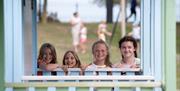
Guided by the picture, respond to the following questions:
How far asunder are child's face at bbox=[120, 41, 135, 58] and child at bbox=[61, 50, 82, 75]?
20.3 inches

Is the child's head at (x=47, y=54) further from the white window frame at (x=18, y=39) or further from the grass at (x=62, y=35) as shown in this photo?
the grass at (x=62, y=35)

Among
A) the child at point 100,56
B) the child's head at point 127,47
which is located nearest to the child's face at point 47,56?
the child at point 100,56

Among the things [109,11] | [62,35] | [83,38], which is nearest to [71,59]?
[83,38]

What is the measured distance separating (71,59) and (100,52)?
0.32 metres

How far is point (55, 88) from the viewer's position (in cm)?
493

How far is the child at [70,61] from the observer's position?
6.20 meters

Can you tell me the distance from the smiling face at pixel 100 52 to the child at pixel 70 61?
0.75ft

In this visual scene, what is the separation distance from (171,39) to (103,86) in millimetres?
678

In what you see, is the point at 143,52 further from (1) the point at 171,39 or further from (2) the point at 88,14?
(2) the point at 88,14

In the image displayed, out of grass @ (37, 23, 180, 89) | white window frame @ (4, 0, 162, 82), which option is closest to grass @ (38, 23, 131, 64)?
grass @ (37, 23, 180, 89)

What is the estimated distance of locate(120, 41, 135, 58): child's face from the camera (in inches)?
238

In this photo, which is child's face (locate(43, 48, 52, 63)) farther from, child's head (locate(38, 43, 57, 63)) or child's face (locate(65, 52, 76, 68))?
child's face (locate(65, 52, 76, 68))

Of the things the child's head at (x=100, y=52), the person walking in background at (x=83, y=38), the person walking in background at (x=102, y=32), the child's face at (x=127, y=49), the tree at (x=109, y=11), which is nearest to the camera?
the child's face at (x=127, y=49)

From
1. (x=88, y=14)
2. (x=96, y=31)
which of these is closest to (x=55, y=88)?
(x=96, y=31)
